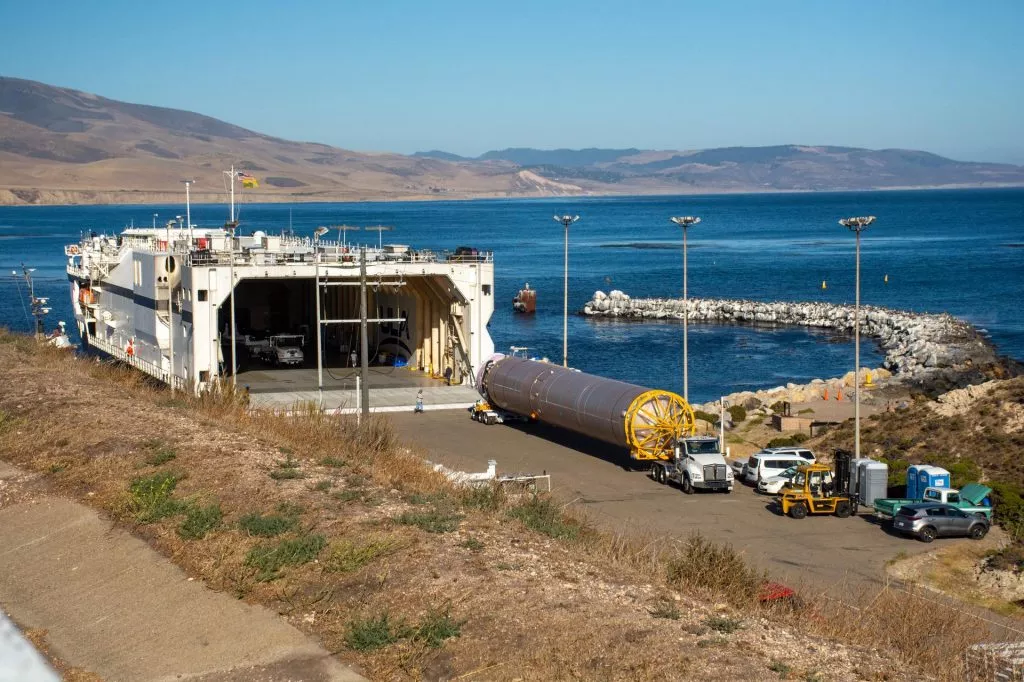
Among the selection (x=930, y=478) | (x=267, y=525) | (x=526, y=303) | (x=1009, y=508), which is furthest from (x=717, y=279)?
(x=267, y=525)

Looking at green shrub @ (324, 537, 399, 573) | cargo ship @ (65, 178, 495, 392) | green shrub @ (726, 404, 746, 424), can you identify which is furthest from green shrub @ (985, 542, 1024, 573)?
cargo ship @ (65, 178, 495, 392)

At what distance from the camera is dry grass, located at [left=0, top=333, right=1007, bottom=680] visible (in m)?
10.8

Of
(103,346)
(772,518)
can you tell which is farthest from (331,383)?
(772,518)

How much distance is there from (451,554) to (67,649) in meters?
3.95

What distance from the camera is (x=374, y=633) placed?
439 inches

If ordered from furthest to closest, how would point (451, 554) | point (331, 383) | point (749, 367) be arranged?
point (749, 367)
point (331, 383)
point (451, 554)

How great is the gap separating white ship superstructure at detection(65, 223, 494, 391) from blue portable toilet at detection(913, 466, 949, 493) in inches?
558

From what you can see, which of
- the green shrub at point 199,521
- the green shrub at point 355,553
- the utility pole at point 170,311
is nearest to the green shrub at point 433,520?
the green shrub at point 355,553

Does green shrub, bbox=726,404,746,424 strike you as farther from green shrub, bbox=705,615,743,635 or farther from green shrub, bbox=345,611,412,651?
green shrub, bbox=345,611,412,651

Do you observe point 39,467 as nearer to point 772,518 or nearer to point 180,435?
point 180,435

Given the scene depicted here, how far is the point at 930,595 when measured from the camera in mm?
17344

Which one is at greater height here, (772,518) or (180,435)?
(180,435)

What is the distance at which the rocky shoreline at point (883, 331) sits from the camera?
45906 mm

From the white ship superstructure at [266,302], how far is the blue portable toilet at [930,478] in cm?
1418
